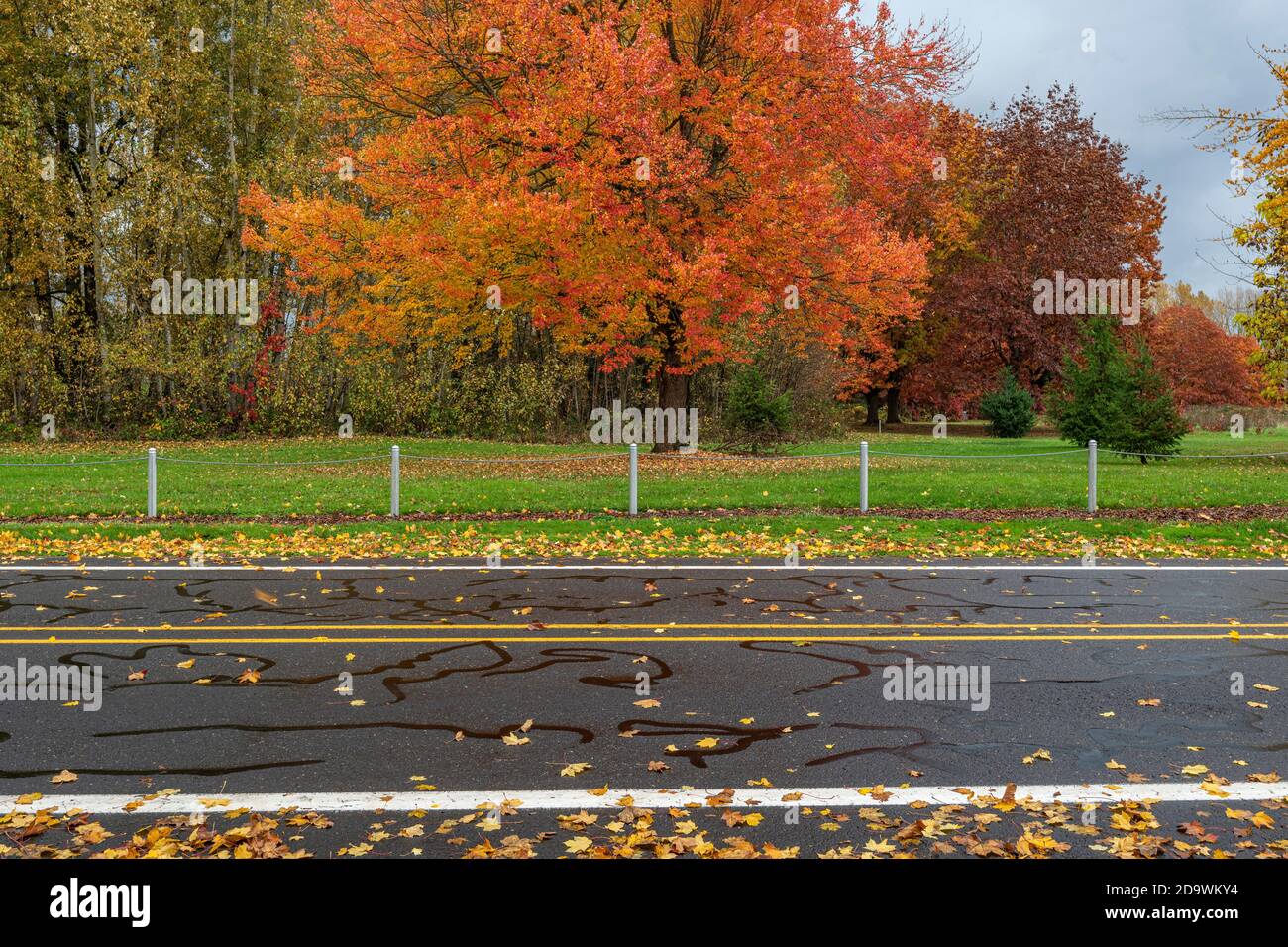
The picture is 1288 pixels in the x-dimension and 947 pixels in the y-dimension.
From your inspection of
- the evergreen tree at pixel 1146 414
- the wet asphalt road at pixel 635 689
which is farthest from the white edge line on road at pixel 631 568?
the evergreen tree at pixel 1146 414

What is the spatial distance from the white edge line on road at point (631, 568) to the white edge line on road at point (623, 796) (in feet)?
22.0

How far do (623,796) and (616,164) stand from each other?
16236 millimetres

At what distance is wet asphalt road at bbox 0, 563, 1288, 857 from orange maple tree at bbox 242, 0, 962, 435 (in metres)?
10.4

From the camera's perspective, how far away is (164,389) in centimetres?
3344

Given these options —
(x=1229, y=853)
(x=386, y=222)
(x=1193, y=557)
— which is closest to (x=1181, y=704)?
(x=1229, y=853)

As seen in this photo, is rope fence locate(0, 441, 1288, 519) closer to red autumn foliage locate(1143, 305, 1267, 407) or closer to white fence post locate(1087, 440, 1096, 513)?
white fence post locate(1087, 440, 1096, 513)

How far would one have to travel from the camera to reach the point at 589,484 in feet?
62.4

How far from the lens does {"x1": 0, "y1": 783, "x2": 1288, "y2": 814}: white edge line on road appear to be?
15.5 feet

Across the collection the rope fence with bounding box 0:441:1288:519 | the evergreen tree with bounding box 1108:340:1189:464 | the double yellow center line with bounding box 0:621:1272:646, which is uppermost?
the evergreen tree with bounding box 1108:340:1189:464

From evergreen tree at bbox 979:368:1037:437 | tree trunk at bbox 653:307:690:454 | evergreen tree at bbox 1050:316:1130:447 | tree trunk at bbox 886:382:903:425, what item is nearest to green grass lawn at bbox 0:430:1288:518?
evergreen tree at bbox 1050:316:1130:447

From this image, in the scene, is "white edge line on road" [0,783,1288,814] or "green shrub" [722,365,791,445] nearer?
"white edge line on road" [0,783,1288,814]

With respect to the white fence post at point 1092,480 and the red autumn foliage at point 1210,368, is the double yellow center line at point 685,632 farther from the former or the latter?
the red autumn foliage at point 1210,368

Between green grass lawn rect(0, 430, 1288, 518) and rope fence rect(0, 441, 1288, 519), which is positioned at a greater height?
rope fence rect(0, 441, 1288, 519)

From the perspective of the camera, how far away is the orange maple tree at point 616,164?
1944 cm
